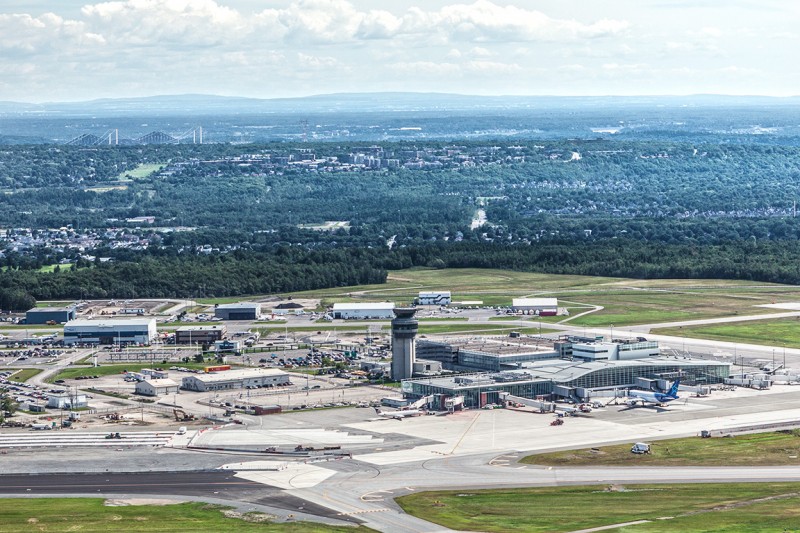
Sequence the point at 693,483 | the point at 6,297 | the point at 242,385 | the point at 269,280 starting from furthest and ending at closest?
the point at 269,280, the point at 6,297, the point at 242,385, the point at 693,483

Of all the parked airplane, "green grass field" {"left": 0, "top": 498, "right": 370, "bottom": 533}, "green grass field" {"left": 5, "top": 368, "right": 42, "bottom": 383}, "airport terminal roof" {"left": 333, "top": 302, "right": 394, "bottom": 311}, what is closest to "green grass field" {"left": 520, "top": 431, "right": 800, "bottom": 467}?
the parked airplane

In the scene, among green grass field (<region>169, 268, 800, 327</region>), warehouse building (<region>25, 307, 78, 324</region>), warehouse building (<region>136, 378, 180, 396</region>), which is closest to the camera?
warehouse building (<region>136, 378, 180, 396</region>)

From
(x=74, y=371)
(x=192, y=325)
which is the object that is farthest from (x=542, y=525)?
(x=192, y=325)

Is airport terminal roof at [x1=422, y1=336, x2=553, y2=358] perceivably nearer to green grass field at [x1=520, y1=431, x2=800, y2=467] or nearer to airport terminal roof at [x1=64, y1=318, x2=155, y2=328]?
airport terminal roof at [x1=64, y1=318, x2=155, y2=328]

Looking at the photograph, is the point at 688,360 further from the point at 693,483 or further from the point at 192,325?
the point at 192,325

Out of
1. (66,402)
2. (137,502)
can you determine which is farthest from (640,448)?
(66,402)

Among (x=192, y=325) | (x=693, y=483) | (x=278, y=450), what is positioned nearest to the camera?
(x=693, y=483)

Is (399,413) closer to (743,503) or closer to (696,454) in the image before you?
(696,454)

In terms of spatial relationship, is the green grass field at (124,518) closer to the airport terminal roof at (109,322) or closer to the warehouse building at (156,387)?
the warehouse building at (156,387)
